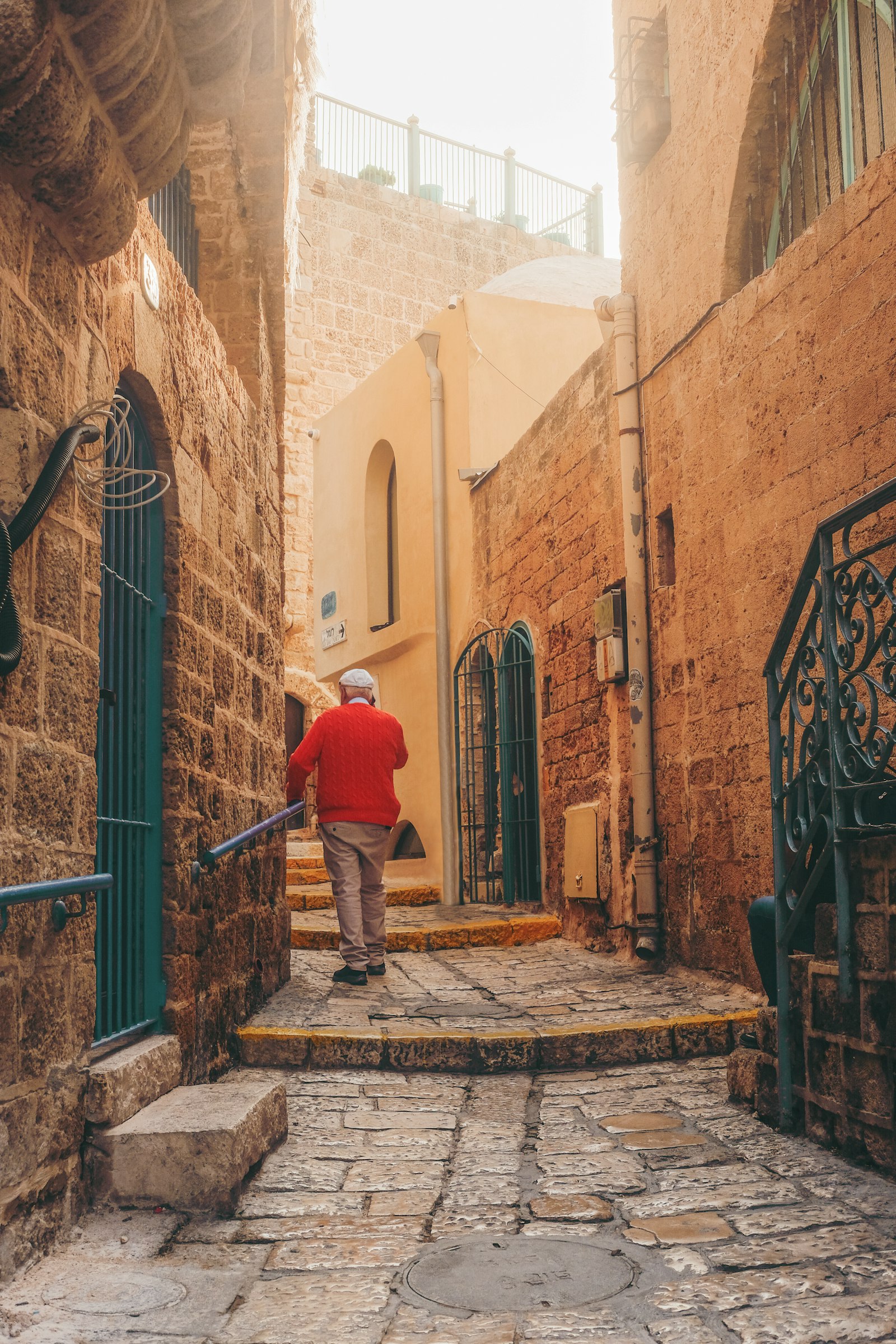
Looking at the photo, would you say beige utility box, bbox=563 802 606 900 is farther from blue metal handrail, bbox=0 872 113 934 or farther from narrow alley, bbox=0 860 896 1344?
blue metal handrail, bbox=0 872 113 934

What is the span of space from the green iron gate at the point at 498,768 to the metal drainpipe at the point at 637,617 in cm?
219

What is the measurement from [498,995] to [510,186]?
22.0 meters

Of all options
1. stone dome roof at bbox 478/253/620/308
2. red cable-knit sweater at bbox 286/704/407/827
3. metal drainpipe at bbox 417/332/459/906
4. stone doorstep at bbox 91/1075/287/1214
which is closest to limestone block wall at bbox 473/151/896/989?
red cable-knit sweater at bbox 286/704/407/827

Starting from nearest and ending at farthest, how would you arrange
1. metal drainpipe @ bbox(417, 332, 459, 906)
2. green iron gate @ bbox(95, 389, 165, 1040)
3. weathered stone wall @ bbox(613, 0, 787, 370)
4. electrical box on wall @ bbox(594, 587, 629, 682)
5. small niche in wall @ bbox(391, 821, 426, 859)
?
1. green iron gate @ bbox(95, 389, 165, 1040)
2. weathered stone wall @ bbox(613, 0, 787, 370)
3. electrical box on wall @ bbox(594, 587, 629, 682)
4. metal drainpipe @ bbox(417, 332, 459, 906)
5. small niche in wall @ bbox(391, 821, 426, 859)

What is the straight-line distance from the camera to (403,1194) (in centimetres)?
341

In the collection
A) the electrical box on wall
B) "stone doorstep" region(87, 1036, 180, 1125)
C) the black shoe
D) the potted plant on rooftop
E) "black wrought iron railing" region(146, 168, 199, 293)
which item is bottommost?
the black shoe

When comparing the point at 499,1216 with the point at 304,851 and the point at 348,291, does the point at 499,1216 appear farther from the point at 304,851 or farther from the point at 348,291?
the point at 348,291

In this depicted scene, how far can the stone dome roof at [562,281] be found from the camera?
45.8 ft

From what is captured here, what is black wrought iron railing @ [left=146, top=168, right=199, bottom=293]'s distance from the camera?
5.25 metres

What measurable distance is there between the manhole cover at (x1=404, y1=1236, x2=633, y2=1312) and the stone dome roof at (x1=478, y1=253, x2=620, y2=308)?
11.7 meters

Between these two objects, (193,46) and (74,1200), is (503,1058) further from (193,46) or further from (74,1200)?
(193,46)

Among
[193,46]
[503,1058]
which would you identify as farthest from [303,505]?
[193,46]

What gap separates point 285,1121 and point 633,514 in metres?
4.43

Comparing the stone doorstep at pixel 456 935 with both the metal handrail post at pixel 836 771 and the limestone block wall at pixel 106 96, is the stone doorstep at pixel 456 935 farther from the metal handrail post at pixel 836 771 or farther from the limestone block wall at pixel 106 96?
the limestone block wall at pixel 106 96
